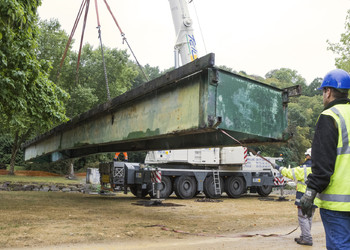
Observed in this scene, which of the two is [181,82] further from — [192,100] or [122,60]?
[122,60]

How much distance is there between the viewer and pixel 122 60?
32969mm

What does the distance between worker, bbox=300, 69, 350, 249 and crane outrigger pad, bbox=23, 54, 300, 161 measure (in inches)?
135

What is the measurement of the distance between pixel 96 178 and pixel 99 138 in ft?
44.3

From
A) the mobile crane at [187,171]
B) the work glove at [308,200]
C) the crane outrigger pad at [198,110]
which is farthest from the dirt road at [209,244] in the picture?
the mobile crane at [187,171]

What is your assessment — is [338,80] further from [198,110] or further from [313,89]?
[313,89]

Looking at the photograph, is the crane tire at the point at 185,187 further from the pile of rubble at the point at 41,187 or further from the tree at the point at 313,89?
the tree at the point at 313,89

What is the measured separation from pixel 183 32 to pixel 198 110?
8766 mm

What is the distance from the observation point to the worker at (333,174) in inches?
105

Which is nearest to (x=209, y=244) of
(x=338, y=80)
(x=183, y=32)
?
(x=338, y=80)

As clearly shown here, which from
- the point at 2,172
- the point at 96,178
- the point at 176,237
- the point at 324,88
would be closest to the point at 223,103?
the point at 176,237

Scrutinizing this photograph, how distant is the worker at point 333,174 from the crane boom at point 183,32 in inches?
459

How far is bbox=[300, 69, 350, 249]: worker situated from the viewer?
2.66 meters

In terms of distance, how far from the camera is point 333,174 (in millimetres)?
2746

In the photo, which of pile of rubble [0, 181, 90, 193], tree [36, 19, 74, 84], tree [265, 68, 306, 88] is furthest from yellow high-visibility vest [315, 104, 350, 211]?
tree [265, 68, 306, 88]
